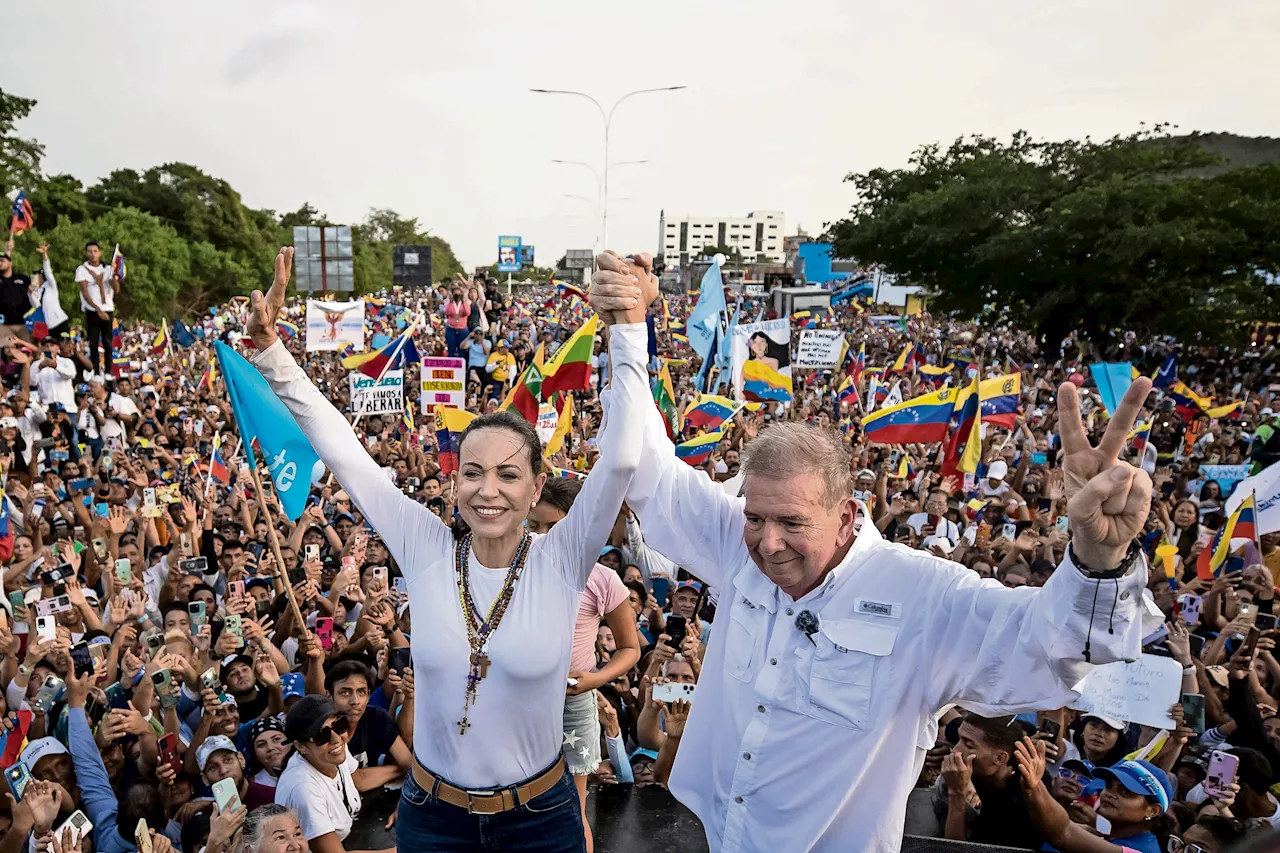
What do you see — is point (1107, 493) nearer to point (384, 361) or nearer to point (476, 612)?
point (476, 612)

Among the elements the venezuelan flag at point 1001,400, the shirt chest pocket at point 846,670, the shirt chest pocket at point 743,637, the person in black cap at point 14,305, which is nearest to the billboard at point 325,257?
the person in black cap at point 14,305

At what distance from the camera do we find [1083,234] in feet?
79.4

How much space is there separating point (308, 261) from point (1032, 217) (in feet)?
71.4

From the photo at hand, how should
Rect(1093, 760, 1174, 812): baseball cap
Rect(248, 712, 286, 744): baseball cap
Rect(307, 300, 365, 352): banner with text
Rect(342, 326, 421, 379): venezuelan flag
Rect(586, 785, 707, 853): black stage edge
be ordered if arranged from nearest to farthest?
Rect(586, 785, 707, 853): black stage edge, Rect(1093, 760, 1174, 812): baseball cap, Rect(248, 712, 286, 744): baseball cap, Rect(342, 326, 421, 379): venezuelan flag, Rect(307, 300, 365, 352): banner with text

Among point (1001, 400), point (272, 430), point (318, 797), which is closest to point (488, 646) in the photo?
point (318, 797)

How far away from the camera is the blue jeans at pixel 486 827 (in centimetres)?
210

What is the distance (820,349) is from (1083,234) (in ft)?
49.6

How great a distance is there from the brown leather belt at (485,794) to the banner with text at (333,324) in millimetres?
12005

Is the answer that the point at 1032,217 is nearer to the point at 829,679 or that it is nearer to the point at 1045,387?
the point at 1045,387

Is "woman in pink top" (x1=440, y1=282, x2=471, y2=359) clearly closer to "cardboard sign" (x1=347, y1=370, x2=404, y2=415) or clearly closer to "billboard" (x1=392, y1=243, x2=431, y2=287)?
"cardboard sign" (x1=347, y1=370, x2=404, y2=415)

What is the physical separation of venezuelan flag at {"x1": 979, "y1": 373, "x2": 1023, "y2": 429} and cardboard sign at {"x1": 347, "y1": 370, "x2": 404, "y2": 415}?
6.27 m

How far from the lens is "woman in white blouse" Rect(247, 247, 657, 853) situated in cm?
208

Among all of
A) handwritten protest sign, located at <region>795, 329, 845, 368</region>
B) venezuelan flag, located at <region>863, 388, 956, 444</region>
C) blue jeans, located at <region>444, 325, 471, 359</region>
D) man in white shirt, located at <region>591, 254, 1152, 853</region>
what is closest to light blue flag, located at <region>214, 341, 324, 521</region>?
man in white shirt, located at <region>591, 254, 1152, 853</region>

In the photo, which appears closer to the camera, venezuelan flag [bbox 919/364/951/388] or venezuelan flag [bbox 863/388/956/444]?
venezuelan flag [bbox 863/388/956/444]
